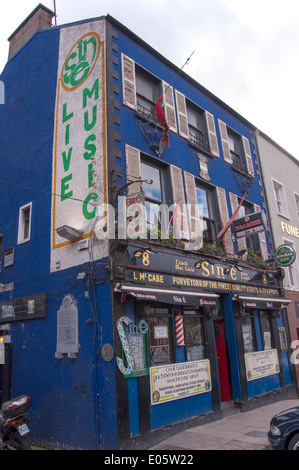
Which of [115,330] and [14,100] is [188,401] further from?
[14,100]

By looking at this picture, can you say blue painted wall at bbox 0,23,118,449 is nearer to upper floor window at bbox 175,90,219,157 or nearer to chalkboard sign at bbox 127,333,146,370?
chalkboard sign at bbox 127,333,146,370

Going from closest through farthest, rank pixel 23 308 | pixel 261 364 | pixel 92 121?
pixel 92 121 < pixel 23 308 < pixel 261 364

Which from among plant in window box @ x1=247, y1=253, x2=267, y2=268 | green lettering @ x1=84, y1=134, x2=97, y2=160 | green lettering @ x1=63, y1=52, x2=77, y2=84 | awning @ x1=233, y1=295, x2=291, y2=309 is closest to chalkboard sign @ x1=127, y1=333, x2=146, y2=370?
awning @ x1=233, y1=295, x2=291, y2=309

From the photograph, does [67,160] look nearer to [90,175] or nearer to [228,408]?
[90,175]

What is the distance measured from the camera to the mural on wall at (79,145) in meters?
8.43

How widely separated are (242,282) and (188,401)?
446cm

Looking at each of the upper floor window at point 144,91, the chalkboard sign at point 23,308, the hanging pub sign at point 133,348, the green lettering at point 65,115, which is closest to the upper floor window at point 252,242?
the upper floor window at point 144,91

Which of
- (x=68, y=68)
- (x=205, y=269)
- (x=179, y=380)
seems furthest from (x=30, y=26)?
(x=179, y=380)

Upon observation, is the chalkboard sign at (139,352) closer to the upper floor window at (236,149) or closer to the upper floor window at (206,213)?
the upper floor window at (206,213)

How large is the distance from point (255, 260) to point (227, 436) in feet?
21.1

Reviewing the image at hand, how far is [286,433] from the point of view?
19.1 ft

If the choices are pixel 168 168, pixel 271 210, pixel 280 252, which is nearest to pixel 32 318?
pixel 168 168

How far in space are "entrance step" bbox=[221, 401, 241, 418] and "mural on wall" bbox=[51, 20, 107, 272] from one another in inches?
226

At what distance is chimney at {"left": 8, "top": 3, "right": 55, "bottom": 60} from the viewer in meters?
12.6
